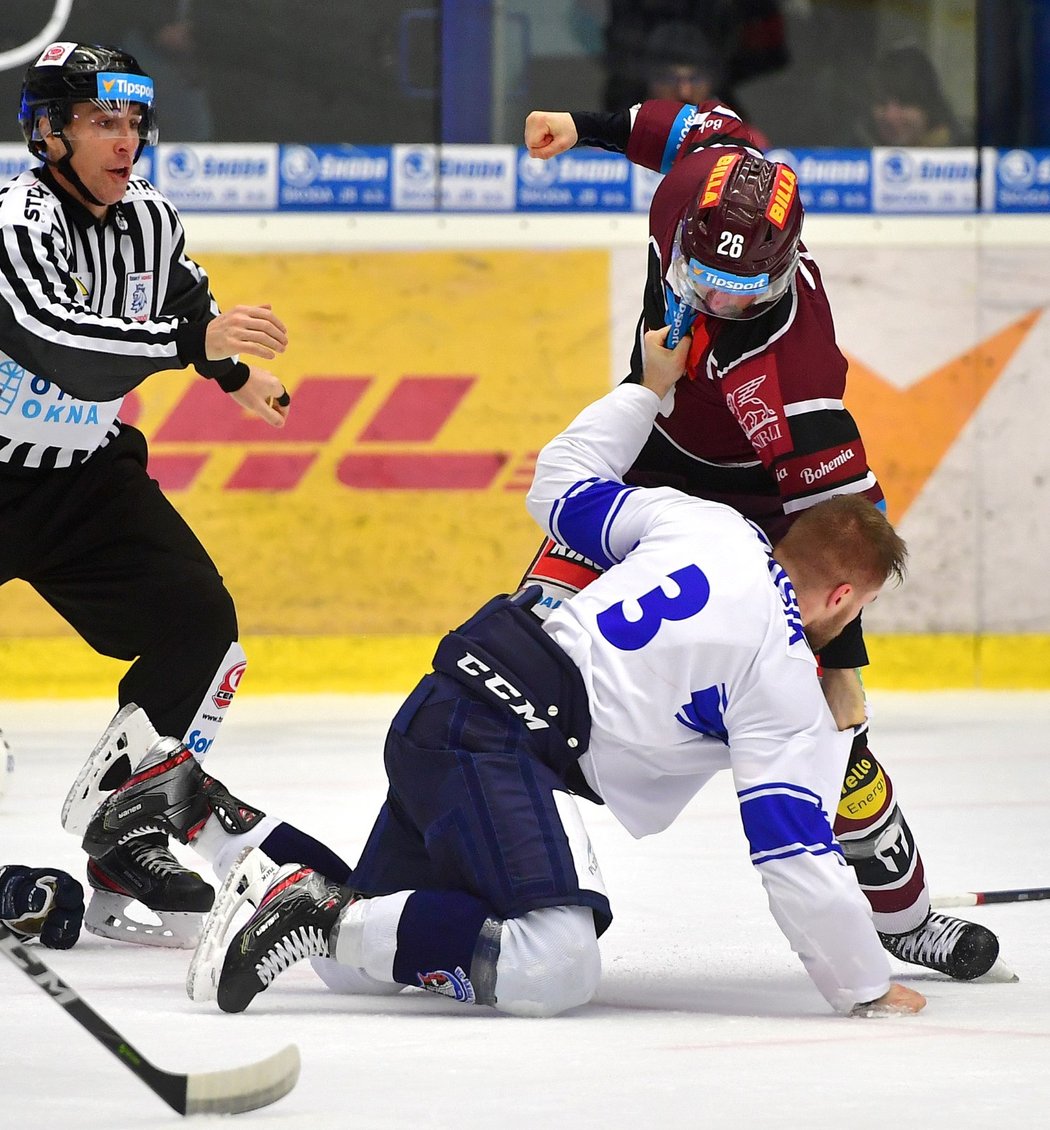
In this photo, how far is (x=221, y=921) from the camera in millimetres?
2498

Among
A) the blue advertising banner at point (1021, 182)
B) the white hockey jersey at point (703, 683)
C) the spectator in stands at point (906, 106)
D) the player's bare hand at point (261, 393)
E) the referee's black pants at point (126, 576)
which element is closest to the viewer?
the white hockey jersey at point (703, 683)

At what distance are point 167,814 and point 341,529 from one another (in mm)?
3302

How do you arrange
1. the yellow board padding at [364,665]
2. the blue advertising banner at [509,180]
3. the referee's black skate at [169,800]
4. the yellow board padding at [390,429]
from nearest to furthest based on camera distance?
1. the referee's black skate at [169,800]
2. the yellow board padding at [364,665]
3. the yellow board padding at [390,429]
4. the blue advertising banner at [509,180]

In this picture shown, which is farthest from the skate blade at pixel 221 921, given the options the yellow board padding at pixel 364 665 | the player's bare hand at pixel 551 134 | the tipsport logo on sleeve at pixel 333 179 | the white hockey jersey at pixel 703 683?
the tipsport logo on sleeve at pixel 333 179

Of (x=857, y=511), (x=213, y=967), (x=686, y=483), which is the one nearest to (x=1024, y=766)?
(x=686, y=483)

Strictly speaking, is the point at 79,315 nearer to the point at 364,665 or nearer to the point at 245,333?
the point at 245,333

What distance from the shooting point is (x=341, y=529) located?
Result: 20.4 ft

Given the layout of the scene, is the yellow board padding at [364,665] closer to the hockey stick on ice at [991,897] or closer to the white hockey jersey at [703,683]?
the hockey stick on ice at [991,897]

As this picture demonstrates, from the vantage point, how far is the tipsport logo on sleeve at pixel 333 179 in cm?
636

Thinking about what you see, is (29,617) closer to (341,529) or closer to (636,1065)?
(341,529)

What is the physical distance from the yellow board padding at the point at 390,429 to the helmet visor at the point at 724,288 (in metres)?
3.51

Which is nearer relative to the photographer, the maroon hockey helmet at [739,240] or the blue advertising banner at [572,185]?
the maroon hockey helmet at [739,240]

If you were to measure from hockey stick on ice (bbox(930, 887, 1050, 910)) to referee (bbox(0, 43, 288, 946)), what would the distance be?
A: 1138 mm

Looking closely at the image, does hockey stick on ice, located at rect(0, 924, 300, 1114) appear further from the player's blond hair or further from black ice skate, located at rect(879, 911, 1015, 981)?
black ice skate, located at rect(879, 911, 1015, 981)
